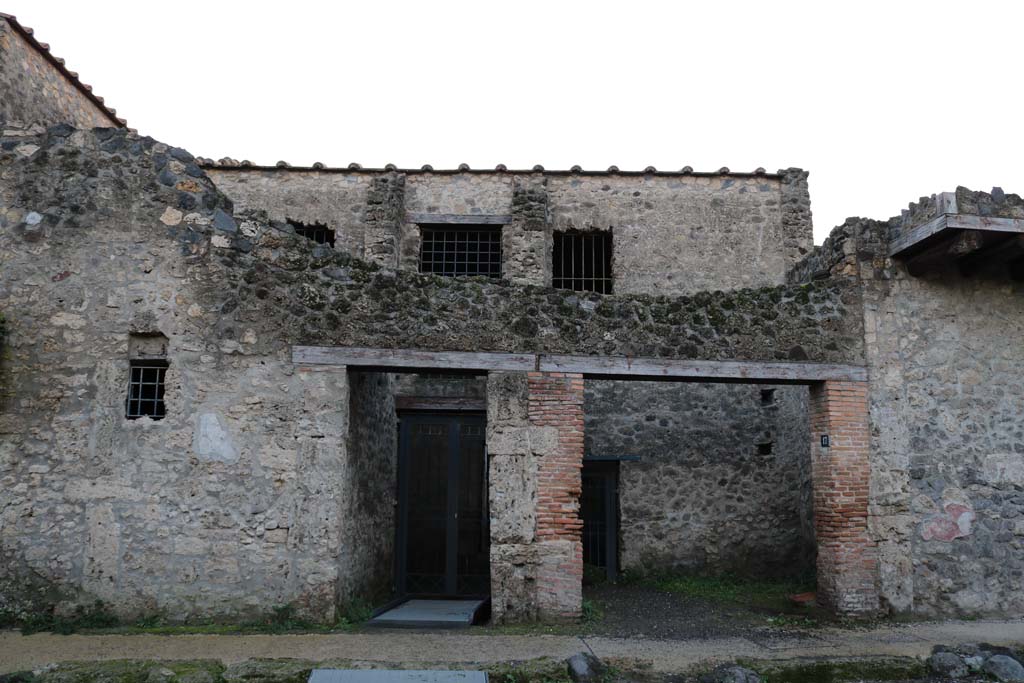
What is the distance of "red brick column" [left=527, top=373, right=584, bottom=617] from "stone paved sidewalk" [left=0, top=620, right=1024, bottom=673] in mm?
659

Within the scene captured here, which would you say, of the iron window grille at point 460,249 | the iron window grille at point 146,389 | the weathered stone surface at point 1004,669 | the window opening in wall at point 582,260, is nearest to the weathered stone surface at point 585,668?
the weathered stone surface at point 1004,669

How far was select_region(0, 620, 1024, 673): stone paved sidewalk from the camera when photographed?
638 cm

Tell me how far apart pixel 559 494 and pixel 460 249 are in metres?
6.55

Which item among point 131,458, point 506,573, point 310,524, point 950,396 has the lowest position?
point 506,573

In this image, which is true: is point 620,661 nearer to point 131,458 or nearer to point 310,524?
point 310,524

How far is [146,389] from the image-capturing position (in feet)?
26.2

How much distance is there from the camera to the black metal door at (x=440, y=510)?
1027 centimetres

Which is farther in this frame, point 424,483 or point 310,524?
point 424,483

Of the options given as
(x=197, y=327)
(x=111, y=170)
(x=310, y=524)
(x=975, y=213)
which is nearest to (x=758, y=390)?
(x=975, y=213)

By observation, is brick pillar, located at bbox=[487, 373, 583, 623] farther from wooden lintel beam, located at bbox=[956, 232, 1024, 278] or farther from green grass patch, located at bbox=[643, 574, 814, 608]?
wooden lintel beam, located at bbox=[956, 232, 1024, 278]

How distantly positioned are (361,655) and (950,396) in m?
6.95

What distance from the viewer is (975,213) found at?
8391mm

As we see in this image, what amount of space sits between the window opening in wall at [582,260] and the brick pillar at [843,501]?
5.30 meters

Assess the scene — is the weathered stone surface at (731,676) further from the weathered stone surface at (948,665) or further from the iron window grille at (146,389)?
the iron window grille at (146,389)
